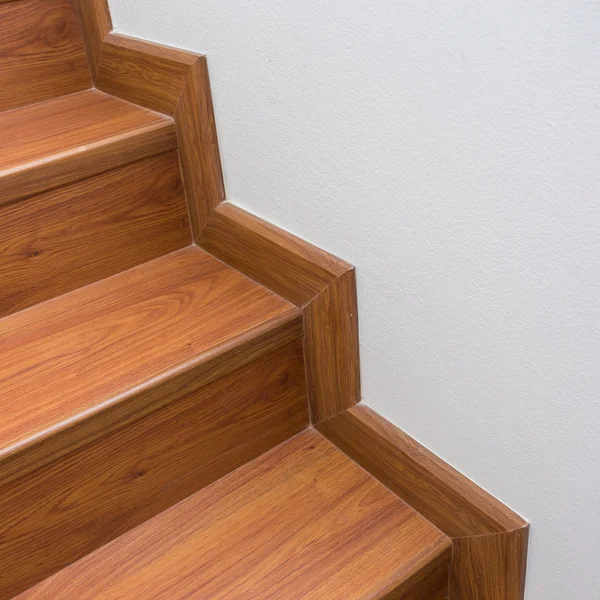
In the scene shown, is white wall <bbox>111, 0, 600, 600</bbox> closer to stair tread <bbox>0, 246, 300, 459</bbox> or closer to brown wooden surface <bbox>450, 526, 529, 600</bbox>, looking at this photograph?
brown wooden surface <bbox>450, 526, 529, 600</bbox>

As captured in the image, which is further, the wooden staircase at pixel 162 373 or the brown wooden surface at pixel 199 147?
the brown wooden surface at pixel 199 147

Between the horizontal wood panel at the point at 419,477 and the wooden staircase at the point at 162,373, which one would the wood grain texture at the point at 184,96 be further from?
the horizontal wood panel at the point at 419,477

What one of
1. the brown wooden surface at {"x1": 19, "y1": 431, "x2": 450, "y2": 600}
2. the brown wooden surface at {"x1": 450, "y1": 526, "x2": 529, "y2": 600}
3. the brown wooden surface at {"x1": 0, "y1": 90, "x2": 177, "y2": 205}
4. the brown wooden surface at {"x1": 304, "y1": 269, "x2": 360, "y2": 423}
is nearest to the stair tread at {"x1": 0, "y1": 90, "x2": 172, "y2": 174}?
the brown wooden surface at {"x1": 0, "y1": 90, "x2": 177, "y2": 205}

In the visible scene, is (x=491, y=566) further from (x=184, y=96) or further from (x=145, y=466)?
(x=184, y=96)

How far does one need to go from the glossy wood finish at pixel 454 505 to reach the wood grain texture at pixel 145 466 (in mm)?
101

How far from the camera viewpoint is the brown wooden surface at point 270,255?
2.71ft

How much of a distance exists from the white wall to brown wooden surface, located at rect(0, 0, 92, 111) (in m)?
0.27

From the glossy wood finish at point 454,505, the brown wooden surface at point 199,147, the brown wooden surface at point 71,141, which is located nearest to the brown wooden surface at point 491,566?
the glossy wood finish at point 454,505

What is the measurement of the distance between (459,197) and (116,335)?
46 cm

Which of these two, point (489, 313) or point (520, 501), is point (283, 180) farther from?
point (520, 501)

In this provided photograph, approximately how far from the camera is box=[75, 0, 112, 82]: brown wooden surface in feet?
3.38

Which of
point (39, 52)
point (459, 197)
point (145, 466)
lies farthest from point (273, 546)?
point (39, 52)

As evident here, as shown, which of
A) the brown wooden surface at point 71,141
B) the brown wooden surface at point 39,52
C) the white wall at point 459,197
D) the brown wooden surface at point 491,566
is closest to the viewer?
the white wall at point 459,197

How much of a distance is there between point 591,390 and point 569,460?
89 millimetres
